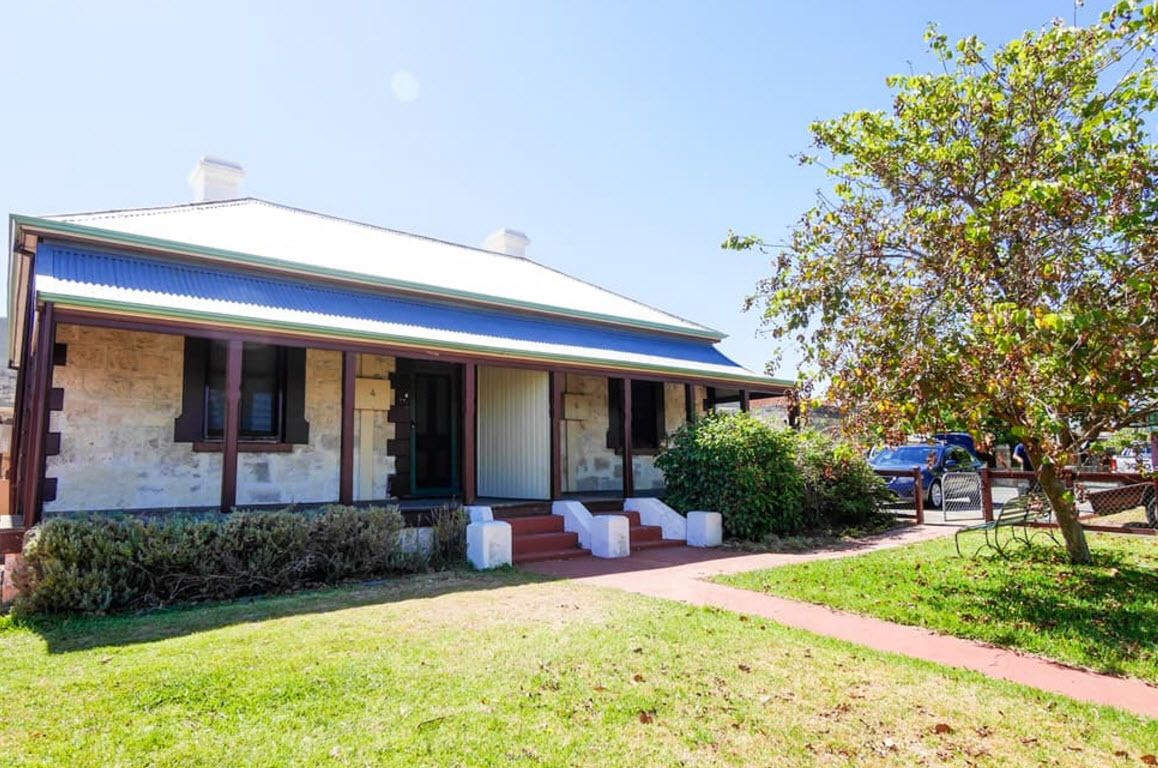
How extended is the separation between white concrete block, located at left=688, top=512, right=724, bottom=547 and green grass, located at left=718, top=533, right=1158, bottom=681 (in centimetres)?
210

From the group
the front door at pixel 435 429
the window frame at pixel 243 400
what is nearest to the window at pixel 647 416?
the front door at pixel 435 429

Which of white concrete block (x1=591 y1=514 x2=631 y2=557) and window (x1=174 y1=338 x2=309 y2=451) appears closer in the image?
window (x1=174 y1=338 x2=309 y2=451)

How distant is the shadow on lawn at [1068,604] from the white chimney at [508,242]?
44.2 ft

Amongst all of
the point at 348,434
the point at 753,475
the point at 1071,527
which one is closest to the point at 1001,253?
the point at 1071,527

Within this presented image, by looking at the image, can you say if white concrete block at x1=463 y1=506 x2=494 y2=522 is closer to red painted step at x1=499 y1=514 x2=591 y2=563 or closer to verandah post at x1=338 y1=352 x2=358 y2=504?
red painted step at x1=499 y1=514 x2=591 y2=563

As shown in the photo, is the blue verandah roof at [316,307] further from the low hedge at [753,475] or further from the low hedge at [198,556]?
the low hedge at [198,556]

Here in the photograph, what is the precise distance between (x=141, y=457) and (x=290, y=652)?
5.59m

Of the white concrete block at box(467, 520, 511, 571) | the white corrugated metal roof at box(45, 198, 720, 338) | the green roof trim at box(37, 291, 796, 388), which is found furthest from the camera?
the white corrugated metal roof at box(45, 198, 720, 338)

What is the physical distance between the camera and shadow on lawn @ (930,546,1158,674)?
5.22m

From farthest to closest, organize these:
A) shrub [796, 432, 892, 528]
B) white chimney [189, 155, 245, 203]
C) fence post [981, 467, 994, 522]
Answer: white chimney [189, 155, 245, 203] < fence post [981, 467, 994, 522] < shrub [796, 432, 892, 528]

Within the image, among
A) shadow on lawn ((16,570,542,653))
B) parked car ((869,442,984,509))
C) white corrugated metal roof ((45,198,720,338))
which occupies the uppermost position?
white corrugated metal roof ((45,198,720,338))

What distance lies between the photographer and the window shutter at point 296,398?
10000mm

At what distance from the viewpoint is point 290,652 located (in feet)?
15.6

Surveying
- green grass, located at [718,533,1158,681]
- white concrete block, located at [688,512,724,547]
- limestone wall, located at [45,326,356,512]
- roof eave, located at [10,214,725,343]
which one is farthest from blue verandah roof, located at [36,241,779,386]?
green grass, located at [718,533,1158,681]
